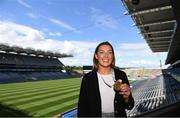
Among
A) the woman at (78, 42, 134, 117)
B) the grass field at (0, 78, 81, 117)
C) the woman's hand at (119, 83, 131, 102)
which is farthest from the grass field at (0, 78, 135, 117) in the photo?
the woman's hand at (119, 83, 131, 102)

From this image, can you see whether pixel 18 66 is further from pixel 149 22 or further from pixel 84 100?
pixel 84 100

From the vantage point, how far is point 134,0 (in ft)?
40.3

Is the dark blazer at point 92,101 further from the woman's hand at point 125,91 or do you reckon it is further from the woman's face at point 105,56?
the woman's face at point 105,56

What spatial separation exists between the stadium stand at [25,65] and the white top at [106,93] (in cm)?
5182

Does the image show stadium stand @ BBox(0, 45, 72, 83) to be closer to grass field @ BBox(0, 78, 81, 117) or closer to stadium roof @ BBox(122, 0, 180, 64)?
grass field @ BBox(0, 78, 81, 117)

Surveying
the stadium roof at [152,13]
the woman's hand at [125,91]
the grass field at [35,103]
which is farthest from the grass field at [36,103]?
the woman's hand at [125,91]

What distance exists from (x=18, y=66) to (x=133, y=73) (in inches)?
1642

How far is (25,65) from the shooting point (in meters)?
70.7

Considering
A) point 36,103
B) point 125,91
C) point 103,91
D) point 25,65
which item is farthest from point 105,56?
point 25,65

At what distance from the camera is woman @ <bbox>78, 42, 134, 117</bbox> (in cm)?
303

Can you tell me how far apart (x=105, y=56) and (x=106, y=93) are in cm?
41

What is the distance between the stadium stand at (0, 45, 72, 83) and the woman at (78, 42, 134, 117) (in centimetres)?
5178

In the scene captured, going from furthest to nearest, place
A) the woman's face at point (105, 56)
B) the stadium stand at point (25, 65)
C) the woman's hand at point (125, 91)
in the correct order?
the stadium stand at point (25, 65) < the woman's face at point (105, 56) < the woman's hand at point (125, 91)

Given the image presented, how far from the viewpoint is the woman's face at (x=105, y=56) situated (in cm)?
327
